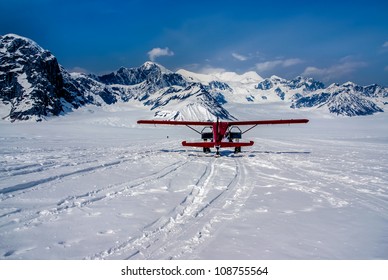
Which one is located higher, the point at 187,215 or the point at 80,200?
the point at 80,200

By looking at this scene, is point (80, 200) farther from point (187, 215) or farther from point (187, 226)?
point (187, 226)

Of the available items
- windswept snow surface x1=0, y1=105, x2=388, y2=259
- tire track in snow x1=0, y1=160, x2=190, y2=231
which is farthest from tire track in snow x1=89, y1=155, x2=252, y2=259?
tire track in snow x1=0, y1=160, x2=190, y2=231

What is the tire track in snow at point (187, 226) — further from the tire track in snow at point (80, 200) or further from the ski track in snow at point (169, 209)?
the tire track in snow at point (80, 200)

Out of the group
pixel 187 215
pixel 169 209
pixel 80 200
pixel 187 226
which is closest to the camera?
pixel 187 226

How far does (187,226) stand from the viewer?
6164 millimetres

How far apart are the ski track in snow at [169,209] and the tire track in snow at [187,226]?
0.8 inches

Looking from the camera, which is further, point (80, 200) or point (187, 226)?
point (80, 200)

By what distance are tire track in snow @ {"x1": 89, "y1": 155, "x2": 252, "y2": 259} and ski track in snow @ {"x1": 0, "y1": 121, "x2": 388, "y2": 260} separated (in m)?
0.02

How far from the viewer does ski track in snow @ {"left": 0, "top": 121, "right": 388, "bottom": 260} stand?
16.6 feet

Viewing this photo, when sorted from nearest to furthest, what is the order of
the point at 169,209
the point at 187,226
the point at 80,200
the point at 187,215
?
the point at 187,226 → the point at 187,215 → the point at 169,209 → the point at 80,200

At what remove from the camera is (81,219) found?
6.39 metres

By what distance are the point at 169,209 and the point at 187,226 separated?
1287mm

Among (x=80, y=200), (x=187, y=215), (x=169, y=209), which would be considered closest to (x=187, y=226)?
(x=187, y=215)

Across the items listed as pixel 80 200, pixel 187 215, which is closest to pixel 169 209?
pixel 187 215
